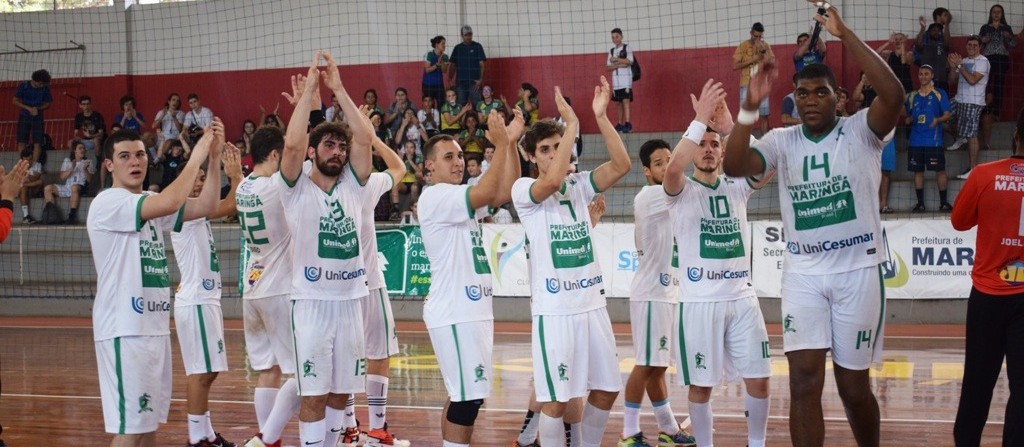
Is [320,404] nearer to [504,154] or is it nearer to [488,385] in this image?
[488,385]

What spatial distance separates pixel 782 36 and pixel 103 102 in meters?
14.9

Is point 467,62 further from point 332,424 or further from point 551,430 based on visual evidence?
point 551,430

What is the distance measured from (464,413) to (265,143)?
289cm

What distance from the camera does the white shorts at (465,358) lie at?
7023 millimetres

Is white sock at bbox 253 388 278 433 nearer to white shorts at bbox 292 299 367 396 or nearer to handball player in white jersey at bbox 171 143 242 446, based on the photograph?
handball player in white jersey at bbox 171 143 242 446

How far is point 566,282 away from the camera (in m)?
7.09

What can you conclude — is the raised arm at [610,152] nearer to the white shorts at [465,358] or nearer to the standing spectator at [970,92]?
the white shorts at [465,358]

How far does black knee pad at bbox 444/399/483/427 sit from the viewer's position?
7.02 metres

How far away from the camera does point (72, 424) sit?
9.70 m

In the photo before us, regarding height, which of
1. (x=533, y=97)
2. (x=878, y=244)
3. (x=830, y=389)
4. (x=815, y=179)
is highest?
(x=533, y=97)

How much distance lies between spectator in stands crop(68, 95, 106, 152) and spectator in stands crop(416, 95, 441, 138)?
6.84m

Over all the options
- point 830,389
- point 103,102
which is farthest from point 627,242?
point 103,102

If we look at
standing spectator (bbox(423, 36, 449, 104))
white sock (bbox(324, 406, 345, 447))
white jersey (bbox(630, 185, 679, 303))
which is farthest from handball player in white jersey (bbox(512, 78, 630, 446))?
standing spectator (bbox(423, 36, 449, 104))

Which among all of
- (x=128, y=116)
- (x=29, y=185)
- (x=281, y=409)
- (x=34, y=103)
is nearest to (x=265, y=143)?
(x=281, y=409)
